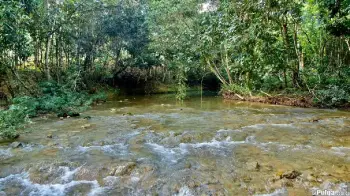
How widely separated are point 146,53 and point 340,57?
11.8m

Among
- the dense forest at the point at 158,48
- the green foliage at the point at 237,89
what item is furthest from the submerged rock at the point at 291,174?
the green foliage at the point at 237,89

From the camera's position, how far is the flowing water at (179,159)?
3.83 metres

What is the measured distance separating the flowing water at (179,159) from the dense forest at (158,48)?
5.72ft

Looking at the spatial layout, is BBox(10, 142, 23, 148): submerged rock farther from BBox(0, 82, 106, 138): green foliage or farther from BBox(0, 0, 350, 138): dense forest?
BBox(0, 0, 350, 138): dense forest

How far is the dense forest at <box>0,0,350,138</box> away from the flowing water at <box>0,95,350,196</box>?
1.74 meters

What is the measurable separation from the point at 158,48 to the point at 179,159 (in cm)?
1296

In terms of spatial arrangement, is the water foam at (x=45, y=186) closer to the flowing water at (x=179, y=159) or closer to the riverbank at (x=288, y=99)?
the flowing water at (x=179, y=159)

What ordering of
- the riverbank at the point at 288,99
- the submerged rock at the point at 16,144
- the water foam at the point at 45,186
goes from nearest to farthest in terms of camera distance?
the water foam at the point at 45,186 → the submerged rock at the point at 16,144 → the riverbank at the point at 288,99

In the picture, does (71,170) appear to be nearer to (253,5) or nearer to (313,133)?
(313,133)

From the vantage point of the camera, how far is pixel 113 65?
19.5m

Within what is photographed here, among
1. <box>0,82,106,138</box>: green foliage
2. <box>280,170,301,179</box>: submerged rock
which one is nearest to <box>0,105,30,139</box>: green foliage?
<box>0,82,106,138</box>: green foliage

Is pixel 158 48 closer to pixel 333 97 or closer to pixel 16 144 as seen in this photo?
pixel 333 97

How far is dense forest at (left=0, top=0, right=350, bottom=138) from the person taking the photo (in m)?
9.26

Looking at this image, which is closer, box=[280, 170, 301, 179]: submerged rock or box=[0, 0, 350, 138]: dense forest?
box=[280, 170, 301, 179]: submerged rock
